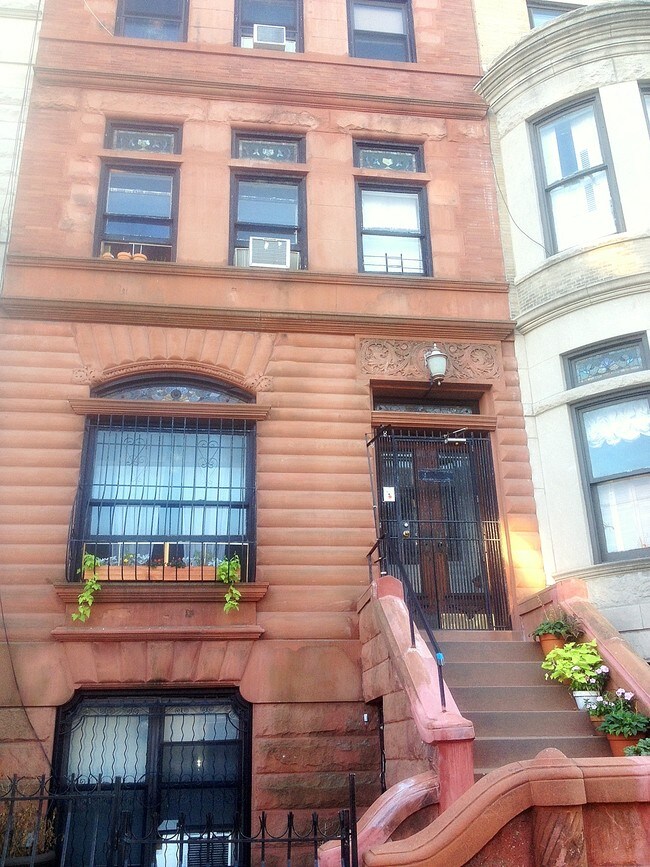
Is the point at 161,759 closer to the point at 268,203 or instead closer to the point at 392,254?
the point at 392,254

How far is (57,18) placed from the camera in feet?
39.7

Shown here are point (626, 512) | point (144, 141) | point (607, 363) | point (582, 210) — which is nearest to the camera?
point (626, 512)

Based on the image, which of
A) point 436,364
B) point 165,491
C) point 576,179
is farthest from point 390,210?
point 165,491

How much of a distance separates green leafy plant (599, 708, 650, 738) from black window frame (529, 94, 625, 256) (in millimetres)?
6659

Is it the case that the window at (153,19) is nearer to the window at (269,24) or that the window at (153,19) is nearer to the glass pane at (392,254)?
the window at (269,24)

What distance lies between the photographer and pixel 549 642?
27.7 ft

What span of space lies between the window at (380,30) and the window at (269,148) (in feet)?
7.59

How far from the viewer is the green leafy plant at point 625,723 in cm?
672

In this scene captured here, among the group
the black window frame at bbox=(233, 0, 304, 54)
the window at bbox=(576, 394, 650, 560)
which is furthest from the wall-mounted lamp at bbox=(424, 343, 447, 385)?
the black window frame at bbox=(233, 0, 304, 54)

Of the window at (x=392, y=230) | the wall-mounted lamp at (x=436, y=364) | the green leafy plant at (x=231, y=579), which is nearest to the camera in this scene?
the green leafy plant at (x=231, y=579)

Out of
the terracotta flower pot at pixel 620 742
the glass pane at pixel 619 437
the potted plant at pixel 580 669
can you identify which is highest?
the glass pane at pixel 619 437

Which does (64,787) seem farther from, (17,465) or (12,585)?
(17,465)

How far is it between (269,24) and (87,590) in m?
10.1

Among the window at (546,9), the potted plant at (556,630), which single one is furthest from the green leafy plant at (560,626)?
the window at (546,9)
